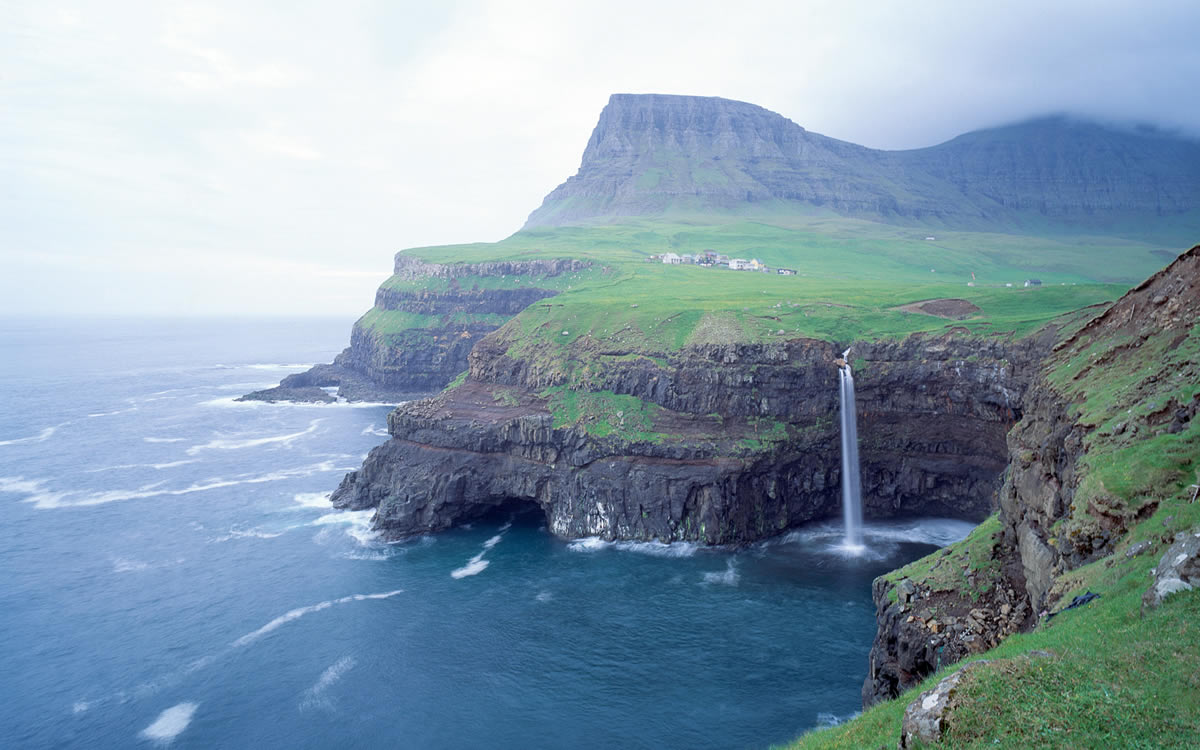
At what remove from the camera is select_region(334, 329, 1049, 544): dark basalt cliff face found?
221ft

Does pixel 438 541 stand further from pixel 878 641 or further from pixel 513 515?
pixel 878 641

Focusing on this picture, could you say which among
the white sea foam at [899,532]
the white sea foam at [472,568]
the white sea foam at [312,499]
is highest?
the white sea foam at [312,499]

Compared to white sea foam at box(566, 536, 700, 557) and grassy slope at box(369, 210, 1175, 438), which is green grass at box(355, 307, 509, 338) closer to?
grassy slope at box(369, 210, 1175, 438)

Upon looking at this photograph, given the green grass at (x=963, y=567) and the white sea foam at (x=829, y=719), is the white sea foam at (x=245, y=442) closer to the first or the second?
the white sea foam at (x=829, y=719)

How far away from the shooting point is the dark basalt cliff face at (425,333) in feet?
471

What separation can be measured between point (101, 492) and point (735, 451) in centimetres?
7810

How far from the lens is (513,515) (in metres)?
77.3

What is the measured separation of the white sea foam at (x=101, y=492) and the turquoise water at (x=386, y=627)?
17.9 inches

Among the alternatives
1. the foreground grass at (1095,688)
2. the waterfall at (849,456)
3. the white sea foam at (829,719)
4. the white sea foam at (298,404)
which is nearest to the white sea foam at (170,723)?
the white sea foam at (829,719)

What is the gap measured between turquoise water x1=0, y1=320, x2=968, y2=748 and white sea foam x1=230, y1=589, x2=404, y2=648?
0.70 feet

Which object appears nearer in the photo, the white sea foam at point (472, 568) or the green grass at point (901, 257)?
the white sea foam at point (472, 568)

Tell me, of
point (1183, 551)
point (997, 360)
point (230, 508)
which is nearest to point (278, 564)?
point (230, 508)

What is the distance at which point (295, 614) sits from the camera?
53938 mm

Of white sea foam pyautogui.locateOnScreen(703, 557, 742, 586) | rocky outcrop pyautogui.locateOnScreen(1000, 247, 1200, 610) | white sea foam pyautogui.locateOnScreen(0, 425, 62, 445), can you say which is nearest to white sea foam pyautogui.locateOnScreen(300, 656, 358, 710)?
white sea foam pyautogui.locateOnScreen(703, 557, 742, 586)
